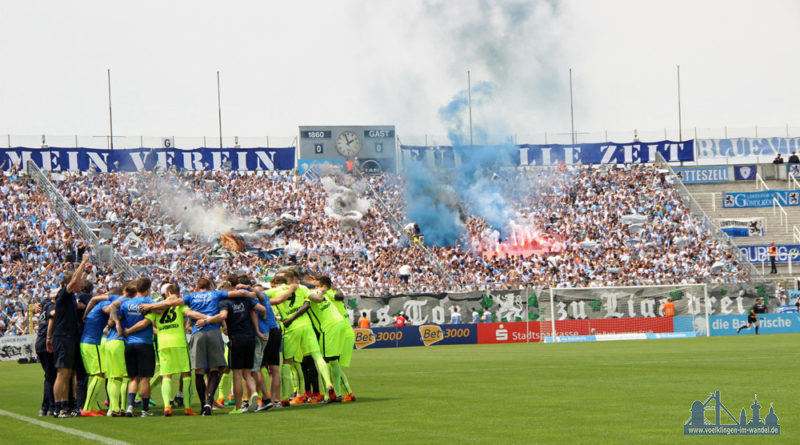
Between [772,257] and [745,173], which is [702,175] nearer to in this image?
[745,173]

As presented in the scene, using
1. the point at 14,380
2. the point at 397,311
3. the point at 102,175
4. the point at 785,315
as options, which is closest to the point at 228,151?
the point at 102,175

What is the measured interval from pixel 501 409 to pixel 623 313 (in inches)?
1368

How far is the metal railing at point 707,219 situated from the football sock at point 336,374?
1686 inches

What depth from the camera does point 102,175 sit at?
201ft

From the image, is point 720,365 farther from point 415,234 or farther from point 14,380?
point 415,234

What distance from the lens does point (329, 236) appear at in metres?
58.5

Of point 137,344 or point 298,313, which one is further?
point 298,313

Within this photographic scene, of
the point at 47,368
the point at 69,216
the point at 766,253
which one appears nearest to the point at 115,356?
the point at 47,368

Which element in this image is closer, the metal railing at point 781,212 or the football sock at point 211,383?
the football sock at point 211,383

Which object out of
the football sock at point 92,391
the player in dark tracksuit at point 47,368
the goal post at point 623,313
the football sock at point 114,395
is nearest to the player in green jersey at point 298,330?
the football sock at point 114,395

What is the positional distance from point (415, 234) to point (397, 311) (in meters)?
12.4

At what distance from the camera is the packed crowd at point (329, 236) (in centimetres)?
5275

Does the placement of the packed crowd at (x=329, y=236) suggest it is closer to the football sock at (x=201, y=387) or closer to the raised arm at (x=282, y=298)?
the football sock at (x=201, y=387)

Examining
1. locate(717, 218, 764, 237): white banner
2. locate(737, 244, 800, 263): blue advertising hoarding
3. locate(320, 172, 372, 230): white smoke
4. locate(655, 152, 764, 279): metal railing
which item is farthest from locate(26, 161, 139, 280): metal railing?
locate(717, 218, 764, 237): white banner
